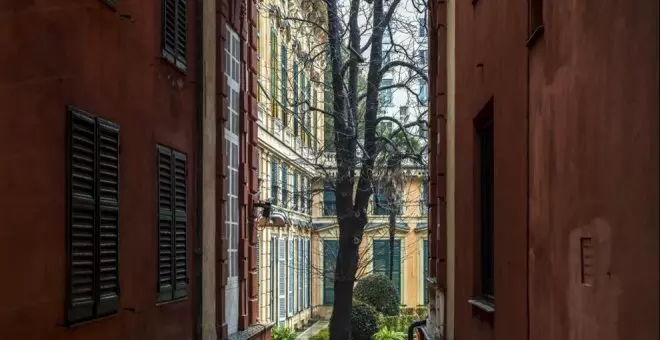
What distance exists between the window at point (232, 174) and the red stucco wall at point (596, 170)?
9.25 metres

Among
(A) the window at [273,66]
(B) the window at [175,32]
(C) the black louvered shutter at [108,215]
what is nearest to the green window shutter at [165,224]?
(B) the window at [175,32]

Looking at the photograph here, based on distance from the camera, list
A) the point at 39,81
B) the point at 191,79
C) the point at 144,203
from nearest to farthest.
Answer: the point at 39,81, the point at 144,203, the point at 191,79

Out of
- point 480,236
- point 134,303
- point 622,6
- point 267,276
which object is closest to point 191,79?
point 134,303

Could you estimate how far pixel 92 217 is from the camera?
8305 mm

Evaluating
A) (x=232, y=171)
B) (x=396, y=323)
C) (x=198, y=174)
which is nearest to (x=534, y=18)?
(x=198, y=174)

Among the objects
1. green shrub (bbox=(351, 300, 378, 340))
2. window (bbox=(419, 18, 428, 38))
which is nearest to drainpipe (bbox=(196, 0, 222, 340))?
window (bbox=(419, 18, 428, 38))

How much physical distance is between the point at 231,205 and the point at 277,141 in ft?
56.8

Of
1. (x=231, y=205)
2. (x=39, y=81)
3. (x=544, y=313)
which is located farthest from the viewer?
(x=231, y=205)

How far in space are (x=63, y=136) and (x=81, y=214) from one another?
745 mm

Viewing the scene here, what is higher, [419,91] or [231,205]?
[419,91]

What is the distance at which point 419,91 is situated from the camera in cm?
2436

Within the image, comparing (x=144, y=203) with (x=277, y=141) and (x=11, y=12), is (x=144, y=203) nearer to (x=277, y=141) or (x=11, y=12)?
(x=11, y=12)

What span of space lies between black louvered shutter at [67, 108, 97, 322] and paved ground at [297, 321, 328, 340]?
94.9 ft

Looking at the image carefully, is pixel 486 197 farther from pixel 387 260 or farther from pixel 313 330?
pixel 387 260
